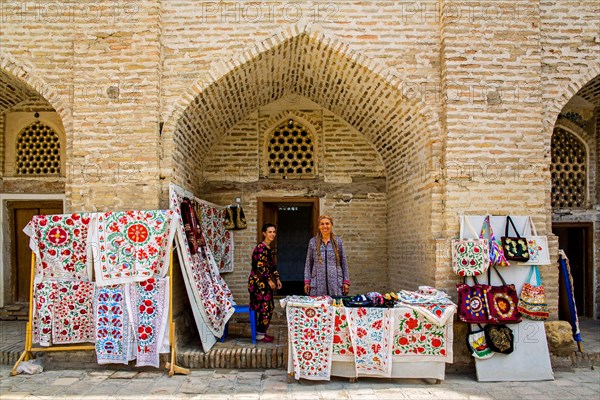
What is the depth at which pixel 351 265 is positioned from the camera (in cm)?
747

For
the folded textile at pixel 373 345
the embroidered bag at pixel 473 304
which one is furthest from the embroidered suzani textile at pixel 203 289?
the embroidered bag at pixel 473 304

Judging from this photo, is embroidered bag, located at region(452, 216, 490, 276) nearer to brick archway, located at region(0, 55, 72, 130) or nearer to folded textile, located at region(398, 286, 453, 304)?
folded textile, located at region(398, 286, 453, 304)

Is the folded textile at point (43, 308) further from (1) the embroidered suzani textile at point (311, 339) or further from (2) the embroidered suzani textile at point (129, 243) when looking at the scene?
(1) the embroidered suzani textile at point (311, 339)

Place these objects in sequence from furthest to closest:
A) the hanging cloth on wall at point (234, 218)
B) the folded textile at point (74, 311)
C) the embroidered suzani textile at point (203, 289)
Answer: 1. the hanging cloth on wall at point (234, 218)
2. the embroidered suzani textile at point (203, 289)
3. the folded textile at point (74, 311)

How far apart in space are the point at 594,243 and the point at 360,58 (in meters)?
4.70

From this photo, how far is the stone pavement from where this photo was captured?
4.61 meters

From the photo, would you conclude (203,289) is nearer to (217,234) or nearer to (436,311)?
(217,234)

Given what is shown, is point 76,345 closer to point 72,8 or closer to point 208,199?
point 208,199

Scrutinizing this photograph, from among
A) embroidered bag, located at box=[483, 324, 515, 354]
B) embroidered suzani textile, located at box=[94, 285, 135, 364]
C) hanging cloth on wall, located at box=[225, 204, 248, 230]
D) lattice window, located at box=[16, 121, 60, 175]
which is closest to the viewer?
embroidered bag, located at box=[483, 324, 515, 354]

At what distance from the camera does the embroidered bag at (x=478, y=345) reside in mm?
5164

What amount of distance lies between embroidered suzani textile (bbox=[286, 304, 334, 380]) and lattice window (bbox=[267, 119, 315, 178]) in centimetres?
297

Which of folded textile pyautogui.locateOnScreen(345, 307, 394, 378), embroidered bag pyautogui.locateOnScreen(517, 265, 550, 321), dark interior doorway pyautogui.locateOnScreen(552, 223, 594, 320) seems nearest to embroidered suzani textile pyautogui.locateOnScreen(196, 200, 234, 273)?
folded textile pyautogui.locateOnScreen(345, 307, 394, 378)

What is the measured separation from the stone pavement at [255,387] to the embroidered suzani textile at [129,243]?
3.23 ft

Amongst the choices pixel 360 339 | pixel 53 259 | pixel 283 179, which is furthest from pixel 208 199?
pixel 360 339
